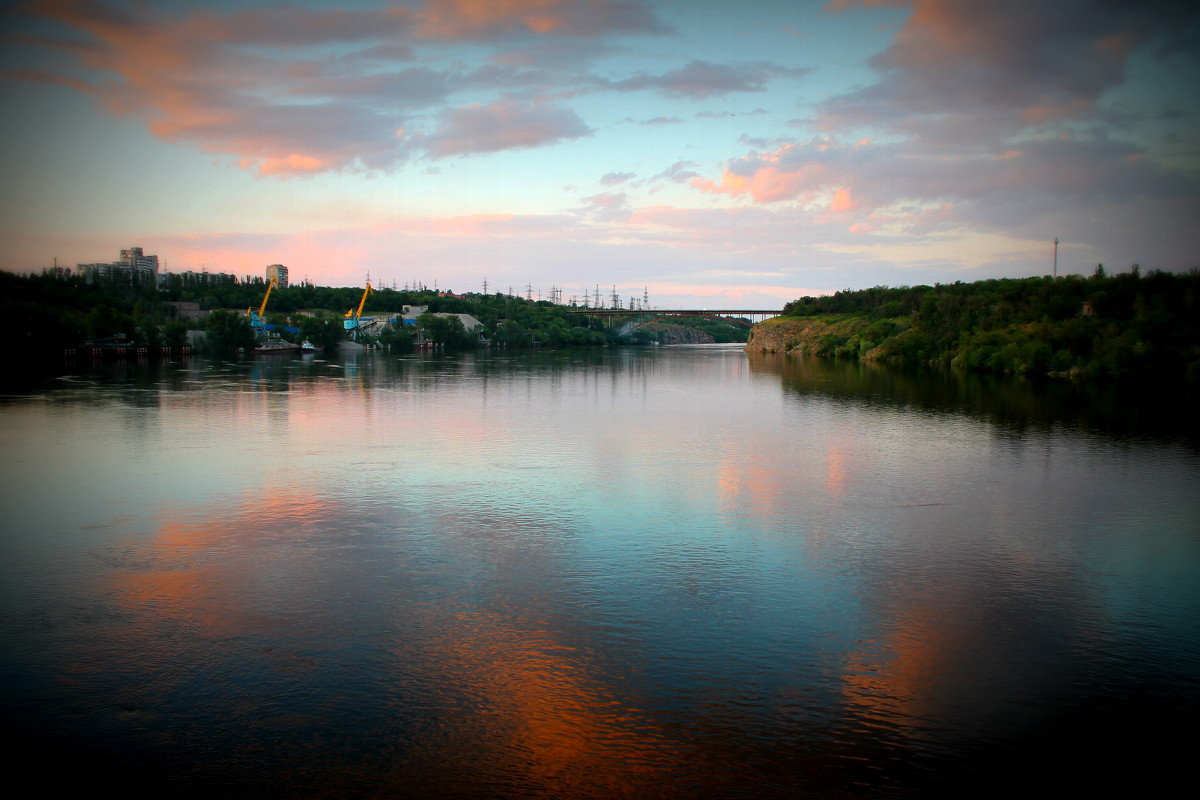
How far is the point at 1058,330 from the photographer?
169 ft

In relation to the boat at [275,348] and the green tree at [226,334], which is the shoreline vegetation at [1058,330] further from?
the boat at [275,348]

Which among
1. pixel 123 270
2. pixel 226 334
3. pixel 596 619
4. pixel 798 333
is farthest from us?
pixel 123 270

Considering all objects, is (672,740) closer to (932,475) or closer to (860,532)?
(860,532)

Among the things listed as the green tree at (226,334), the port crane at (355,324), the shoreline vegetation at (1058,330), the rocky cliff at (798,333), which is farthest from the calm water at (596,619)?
the port crane at (355,324)

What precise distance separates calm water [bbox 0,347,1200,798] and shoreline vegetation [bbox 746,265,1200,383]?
105 ft

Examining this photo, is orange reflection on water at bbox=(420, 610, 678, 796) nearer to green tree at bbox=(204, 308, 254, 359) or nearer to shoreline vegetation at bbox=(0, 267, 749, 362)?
shoreline vegetation at bbox=(0, 267, 749, 362)

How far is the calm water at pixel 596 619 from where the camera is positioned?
6.60m

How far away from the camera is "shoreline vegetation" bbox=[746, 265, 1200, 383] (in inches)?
1826

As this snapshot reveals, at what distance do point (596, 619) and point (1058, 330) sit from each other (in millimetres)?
52197

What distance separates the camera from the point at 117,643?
8562 millimetres

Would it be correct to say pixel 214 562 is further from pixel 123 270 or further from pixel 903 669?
pixel 123 270

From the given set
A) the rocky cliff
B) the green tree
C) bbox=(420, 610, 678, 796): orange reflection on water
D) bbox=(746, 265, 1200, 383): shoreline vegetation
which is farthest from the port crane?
bbox=(420, 610, 678, 796): orange reflection on water

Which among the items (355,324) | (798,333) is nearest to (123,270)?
(355,324)

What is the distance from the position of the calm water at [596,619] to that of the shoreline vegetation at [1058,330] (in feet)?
105
